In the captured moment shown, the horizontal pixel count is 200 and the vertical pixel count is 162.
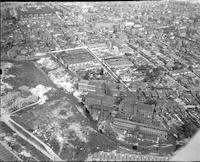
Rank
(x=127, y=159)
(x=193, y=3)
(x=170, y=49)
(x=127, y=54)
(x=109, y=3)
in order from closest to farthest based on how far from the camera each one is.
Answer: (x=127, y=159) < (x=127, y=54) < (x=170, y=49) < (x=193, y=3) < (x=109, y=3)

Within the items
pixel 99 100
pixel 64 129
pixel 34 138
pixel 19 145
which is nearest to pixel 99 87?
pixel 99 100

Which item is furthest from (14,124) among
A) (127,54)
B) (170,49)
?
(170,49)

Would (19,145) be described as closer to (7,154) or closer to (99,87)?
(7,154)

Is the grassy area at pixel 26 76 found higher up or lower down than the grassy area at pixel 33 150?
higher up

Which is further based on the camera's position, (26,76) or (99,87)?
(26,76)

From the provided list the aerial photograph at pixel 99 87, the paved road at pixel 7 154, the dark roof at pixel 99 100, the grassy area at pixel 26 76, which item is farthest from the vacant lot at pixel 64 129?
the grassy area at pixel 26 76

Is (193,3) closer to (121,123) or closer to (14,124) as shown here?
(121,123)

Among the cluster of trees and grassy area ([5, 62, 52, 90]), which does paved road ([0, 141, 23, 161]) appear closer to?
the cluster of trees

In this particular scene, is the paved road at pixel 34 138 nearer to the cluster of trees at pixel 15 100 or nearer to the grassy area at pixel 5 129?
the grassy area at pixel 5 129

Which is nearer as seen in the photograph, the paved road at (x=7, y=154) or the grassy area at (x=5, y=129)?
the paved road at (x=7, y=154)
